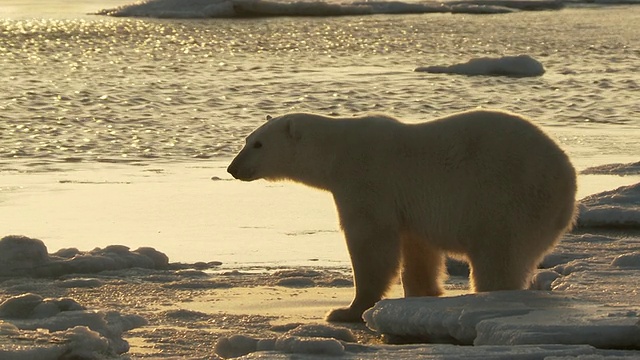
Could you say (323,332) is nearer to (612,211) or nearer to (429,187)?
(429,187)

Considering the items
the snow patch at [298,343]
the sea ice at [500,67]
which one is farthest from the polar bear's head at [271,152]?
the sea ice at [500,67]

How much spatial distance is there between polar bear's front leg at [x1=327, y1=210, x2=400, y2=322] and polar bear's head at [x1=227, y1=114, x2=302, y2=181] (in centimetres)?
57

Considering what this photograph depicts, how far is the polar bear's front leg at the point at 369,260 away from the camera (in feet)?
20.0

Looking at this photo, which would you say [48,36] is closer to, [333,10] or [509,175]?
[333,10]

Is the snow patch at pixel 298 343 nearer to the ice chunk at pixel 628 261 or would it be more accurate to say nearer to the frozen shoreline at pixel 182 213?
the ice chunk at pixel 628 261

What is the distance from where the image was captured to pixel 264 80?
64.8ft

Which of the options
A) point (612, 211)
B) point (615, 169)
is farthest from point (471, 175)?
point (615, 169)

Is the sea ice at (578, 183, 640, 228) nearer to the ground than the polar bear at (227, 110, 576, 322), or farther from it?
nearer to the ground

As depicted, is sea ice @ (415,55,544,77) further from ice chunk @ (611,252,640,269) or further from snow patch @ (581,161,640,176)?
ice chunk @ (611,252,640,269)

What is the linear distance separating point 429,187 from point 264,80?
13846 millimetres

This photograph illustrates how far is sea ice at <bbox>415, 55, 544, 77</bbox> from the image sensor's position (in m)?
20.0

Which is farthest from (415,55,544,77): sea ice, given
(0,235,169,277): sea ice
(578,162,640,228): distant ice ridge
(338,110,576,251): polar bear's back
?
(338,110,576,251): polar bear's back

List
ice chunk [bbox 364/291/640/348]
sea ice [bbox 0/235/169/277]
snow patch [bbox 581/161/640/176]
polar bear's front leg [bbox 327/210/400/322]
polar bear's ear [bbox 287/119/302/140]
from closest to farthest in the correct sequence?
ice chunk [bbox 364/291/640/348] < polar bear's front leg [bbox 327/210/400/322] < polar bear's ear [bbox 287/119/302/140] < sea ice [bbox 0/235/169/277] < snow patch [bbox 581/161/640/176]

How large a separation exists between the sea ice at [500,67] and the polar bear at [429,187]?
13.8 m
